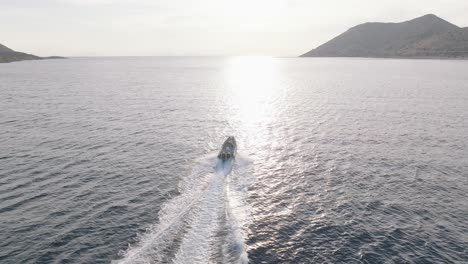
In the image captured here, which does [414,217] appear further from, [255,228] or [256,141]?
[256,141]

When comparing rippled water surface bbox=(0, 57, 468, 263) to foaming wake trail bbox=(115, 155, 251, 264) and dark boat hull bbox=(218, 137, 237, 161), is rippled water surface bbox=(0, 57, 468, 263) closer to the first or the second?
foaming wake trail bbox=(115, 155, 251, 264)

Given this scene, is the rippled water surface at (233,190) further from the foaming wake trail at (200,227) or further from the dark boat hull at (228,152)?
the dark boat hull at (228,152)

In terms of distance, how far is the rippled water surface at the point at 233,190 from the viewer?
33750mm

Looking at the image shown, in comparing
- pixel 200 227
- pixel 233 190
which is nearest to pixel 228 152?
pixel 233 190

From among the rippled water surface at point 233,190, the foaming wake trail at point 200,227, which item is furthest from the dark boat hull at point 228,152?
the foaming wake trail at point 200,227

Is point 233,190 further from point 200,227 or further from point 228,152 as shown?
point 228,152

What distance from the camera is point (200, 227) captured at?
37.0 meters

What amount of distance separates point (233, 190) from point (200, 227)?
11.4 meters

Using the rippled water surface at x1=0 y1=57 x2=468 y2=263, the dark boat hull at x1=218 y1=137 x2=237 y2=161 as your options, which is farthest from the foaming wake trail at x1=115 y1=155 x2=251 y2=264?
the dark boat hull at x1=218 y1=137 x2=237 y2=161

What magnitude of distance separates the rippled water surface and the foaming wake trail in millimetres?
171

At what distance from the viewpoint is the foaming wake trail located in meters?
31.9

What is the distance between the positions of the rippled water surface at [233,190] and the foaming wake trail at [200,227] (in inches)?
6.7

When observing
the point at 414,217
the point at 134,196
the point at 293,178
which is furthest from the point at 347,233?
the point at 134,196

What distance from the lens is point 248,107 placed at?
122 meters
